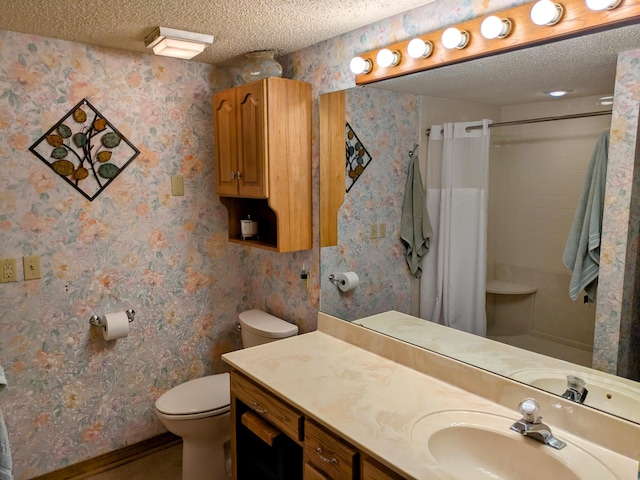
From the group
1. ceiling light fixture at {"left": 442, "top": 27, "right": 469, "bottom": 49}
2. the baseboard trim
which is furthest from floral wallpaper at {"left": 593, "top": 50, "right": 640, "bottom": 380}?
the baseboard trim

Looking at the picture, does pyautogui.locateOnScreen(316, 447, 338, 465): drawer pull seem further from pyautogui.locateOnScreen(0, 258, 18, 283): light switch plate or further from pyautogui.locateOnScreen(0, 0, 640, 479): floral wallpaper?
pyautogui.locateOnScreen(0, 258, 18, 283): light switch plate

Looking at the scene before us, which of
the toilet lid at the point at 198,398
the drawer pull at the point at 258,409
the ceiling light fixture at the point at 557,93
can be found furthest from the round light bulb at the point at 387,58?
the toilet lid at the point at 198,398

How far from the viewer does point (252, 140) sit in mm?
2375

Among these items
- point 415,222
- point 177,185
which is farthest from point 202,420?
point 415,222

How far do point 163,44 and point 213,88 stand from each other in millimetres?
671

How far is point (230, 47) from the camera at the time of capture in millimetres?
2428

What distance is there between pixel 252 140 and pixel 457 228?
3.70ft

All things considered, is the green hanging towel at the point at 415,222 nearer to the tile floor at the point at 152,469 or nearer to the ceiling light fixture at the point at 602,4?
the ceiling light fixture at the point at 602,4

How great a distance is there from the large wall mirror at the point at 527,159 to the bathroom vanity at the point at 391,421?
87 millimetres

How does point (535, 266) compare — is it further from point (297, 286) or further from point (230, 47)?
point (230, 47)

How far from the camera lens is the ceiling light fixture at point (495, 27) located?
5.05 feet

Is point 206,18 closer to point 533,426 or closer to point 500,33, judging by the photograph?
point 500,33

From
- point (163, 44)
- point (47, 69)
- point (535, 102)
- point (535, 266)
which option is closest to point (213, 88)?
Result: point (163, 44)

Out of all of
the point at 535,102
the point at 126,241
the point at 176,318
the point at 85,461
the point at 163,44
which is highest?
the point at 163,44
